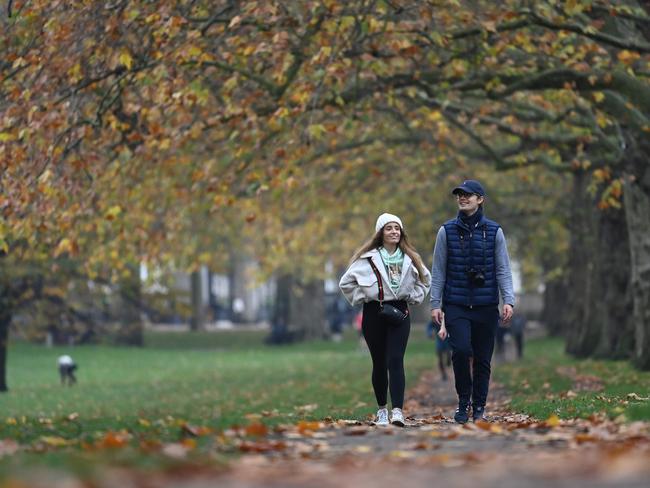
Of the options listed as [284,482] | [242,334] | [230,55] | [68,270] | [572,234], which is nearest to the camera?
[284,482]

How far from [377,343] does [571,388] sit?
27.3 ft

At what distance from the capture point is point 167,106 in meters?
18.8

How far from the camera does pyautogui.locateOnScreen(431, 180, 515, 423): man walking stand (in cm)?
1276

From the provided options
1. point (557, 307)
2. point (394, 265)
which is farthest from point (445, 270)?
point (557, 307)

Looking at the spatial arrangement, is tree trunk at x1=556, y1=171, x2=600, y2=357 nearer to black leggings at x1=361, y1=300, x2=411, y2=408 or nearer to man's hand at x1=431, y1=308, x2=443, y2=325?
man's hand at x1=431, y1=308, x2=443, y2=325

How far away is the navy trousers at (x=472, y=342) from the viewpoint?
1284 centimetres

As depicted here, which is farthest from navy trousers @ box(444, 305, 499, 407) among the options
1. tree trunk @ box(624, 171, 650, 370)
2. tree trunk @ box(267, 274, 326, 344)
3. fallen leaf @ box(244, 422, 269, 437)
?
tree trunk @ box(267, 274, 326, 344)

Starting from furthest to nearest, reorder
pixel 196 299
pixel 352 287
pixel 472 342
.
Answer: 1. pixel 196 299
2. pixel 472 342
3. pixel 352 287

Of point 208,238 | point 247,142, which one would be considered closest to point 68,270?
point 208,238

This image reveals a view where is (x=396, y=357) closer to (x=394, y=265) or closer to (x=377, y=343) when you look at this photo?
(x=377, y=343)

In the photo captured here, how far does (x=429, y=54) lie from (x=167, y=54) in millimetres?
4727

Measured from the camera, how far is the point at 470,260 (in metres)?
12.8

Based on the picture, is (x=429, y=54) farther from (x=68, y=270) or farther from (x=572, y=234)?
(x=572, y=234)

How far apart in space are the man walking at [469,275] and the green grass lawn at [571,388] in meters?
1.11
